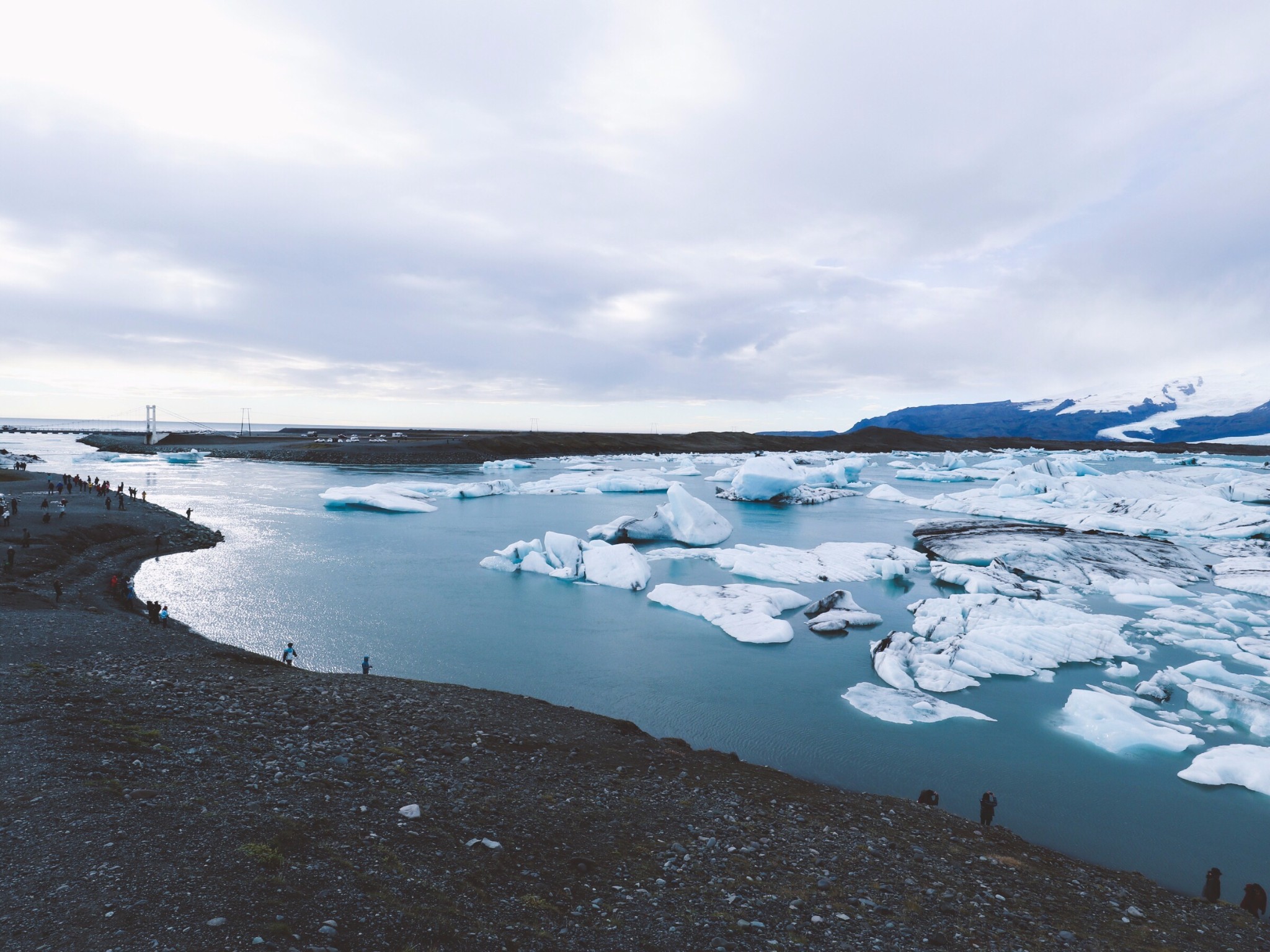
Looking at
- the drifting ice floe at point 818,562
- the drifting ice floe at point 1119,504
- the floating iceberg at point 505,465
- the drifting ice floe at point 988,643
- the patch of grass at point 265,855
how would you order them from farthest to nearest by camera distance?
the floating iceberg at point 505,465, the drifting ice floe at point 1119,504, the drifting ice floe at point 818,562, the drifting ice floe at point 988,643, the patch of grass at point 265,855

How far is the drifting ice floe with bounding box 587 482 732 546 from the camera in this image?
2961cm

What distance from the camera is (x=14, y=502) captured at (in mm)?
25875

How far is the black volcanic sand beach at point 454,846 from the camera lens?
15.8 feet

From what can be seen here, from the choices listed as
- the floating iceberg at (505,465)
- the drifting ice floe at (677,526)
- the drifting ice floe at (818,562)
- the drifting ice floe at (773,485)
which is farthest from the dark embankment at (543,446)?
the drifting ice floe at (818,562)

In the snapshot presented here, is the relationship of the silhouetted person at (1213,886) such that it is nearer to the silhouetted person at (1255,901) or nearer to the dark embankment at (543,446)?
the silhouetted person at (1255,901)

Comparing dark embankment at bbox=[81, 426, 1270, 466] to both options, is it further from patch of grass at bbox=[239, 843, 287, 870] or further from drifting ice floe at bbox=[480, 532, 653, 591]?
patch of grass at bbox=[239, 843, 287, 870]

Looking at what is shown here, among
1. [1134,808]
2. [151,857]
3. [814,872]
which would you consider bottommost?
[1134,808]

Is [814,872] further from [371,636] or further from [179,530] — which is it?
[179,530]

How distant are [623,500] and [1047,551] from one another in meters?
27.3

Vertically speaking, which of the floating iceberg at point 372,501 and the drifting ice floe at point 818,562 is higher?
the floating iceberg at point 372,501

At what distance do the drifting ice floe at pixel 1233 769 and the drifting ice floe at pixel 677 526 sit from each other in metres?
20.3

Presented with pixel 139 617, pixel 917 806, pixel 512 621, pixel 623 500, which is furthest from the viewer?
pixel 623 500

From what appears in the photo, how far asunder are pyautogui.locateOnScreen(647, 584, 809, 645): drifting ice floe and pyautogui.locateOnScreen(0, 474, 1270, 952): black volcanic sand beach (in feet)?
22.6

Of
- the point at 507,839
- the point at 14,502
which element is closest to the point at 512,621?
the point at 507,839
